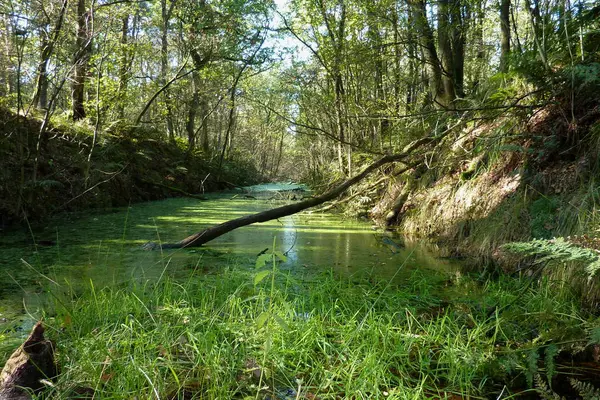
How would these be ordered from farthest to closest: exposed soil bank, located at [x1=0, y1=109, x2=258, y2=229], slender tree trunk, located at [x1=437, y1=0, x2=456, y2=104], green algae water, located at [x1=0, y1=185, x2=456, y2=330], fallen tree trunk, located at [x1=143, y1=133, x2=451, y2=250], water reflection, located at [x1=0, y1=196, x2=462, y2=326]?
slender tree trunk, located at [x1=437, y1=0, x2=456, y2=104] → exposed soil bank, located at [x1=0, y1=109, x2=258, y2=229] → fallen tree trunk, located at [x1=143, y1=133, x2=451, y2=250] → water reflection, located at [x1=0, y1=196, x2=462, y2=326] → green algae water, located at [x1=0, y1=185, x2=456, y2=330]

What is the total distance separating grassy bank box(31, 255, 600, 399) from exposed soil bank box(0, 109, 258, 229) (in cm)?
143

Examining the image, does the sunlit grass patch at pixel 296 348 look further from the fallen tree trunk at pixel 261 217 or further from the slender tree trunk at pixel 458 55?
the slender tree trunk at pixel 458 55

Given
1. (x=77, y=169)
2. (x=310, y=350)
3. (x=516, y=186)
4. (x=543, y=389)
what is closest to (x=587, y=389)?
(x=543, y=389)

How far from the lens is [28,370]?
121 centimetres

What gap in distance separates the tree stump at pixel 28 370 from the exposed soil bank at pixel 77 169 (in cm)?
178

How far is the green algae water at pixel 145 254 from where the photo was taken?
268 cm

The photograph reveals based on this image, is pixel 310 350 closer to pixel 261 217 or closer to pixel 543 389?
pixel 543 389

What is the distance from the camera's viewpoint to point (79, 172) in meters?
6.95

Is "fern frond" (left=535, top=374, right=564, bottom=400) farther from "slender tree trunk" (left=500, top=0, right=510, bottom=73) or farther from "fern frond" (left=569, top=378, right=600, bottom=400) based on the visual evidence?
"slender tree trunk" (left=500, top=0, right=510, bottom=73)

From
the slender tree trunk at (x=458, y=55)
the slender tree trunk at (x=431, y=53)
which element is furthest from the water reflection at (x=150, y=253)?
the slender tree trunk at (x=458, y=55)

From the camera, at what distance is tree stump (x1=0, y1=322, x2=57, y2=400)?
1.18 metres

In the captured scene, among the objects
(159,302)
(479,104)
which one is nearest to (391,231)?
(479,104)

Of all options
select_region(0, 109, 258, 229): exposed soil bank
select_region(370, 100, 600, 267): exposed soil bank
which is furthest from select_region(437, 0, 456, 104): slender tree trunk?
select_region(0, 109, 258, 229): exposed soil bank

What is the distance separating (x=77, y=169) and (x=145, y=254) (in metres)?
4.30
